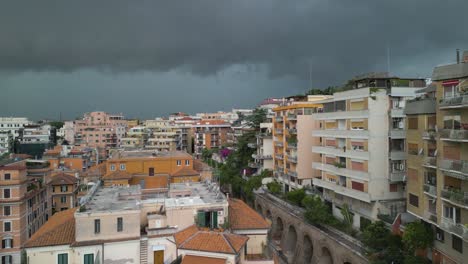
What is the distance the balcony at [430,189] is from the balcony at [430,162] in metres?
1.25

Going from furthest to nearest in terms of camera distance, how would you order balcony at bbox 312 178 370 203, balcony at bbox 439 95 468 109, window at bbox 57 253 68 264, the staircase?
balcony at bbox 312 178 370 203, the staircase, window at bbox 57 253 68 264, balcony at bbox 439 95 468 109

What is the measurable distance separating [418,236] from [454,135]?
A: 7.08 metres

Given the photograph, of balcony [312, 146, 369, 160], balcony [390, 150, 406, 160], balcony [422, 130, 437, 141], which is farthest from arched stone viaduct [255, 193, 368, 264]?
balcony [422, 130, 437, 141]

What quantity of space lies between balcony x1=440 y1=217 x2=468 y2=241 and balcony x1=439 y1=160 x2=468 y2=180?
266 cm

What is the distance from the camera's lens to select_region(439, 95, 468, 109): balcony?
64.6 ft

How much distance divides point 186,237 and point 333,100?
75.0 feet

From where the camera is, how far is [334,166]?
3497cm

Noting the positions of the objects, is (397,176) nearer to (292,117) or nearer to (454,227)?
(454,227)

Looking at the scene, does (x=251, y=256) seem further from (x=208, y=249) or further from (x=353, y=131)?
(x=353, y=131)

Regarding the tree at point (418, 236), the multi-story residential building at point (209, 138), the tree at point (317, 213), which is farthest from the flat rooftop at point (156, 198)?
the multi-story residential building at point (209, 138)

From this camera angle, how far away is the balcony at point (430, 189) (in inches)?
878

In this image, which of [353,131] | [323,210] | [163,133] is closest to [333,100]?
[353,131]

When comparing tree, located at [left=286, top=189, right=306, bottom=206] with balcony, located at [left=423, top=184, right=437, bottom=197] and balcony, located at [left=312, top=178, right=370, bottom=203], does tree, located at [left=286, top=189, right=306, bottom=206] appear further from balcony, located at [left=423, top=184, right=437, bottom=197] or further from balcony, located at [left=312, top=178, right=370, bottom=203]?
balcony, located at [left=423, top=184, right=437, bottom=197]

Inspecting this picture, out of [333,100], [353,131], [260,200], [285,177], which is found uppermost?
[333,100]
